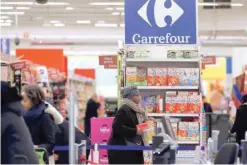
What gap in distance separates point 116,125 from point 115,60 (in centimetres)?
328

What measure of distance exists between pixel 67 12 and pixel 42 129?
1501cm

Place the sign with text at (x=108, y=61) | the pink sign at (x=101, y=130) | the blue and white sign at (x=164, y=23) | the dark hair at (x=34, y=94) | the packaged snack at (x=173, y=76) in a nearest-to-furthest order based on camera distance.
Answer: the dark hair at (x=34, y=94) < the packaged snack at (x=173, y=76) < the blue and white sign at (x=164, y=23) < the pink sign at (x=101, y=130) < the sign with text at (x=108, y=61)

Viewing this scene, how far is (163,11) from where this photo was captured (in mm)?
8258

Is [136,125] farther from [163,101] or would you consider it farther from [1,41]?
[1,41]

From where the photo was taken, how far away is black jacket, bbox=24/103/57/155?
6117 mm

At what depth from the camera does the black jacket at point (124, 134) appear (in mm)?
7105

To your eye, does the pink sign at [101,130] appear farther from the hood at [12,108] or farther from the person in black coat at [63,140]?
the hood at [12,108]

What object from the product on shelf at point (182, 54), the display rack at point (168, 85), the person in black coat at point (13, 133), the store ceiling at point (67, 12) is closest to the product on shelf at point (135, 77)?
the display rack at point (168, 85)

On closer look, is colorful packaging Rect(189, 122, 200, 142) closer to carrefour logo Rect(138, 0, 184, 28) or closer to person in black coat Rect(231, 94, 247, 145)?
carrefour logo Rect(138, 0, 184, 28)

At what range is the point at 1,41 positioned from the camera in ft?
39.1

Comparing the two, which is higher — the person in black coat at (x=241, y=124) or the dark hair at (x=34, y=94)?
the dark hair at (x=34, y=94)

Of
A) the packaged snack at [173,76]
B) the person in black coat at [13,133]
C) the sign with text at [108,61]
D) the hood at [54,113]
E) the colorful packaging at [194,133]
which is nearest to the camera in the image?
the person in black coat at [13,133]

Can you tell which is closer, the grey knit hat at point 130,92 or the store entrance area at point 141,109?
the store entrance area at point 141,109

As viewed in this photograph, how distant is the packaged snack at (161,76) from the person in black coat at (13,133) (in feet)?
11.8
